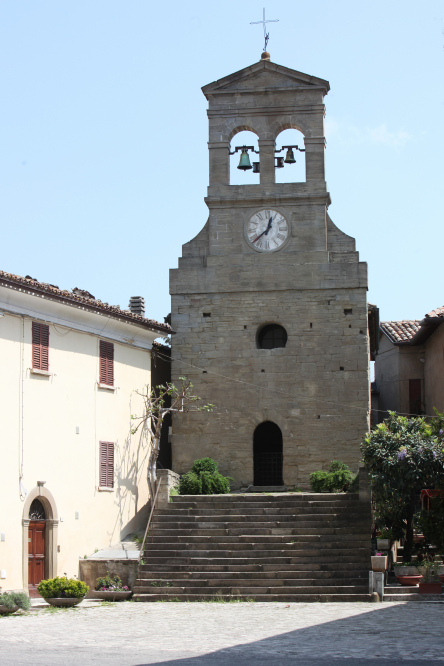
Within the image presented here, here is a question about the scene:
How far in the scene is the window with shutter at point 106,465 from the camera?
23281 millimetres

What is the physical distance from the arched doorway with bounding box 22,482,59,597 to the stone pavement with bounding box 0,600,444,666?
6.22ft

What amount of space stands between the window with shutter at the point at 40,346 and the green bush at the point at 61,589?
508 centimetres

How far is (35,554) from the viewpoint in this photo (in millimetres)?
20766

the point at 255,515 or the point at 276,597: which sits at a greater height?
the point at 255,515

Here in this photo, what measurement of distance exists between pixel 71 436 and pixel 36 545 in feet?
9.06

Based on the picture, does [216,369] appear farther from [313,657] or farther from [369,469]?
[313,657]

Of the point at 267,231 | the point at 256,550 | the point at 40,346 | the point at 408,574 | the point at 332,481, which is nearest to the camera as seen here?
the point at 408,574

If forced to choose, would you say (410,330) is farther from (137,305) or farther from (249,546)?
(249,546)

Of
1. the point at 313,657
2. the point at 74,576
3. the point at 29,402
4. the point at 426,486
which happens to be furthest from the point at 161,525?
the point at 313,657

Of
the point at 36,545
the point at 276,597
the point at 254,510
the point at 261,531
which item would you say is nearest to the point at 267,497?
the point at 254,510

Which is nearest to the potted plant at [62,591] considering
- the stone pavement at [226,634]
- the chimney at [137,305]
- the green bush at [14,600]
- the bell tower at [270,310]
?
the stone pavement at [226,634]

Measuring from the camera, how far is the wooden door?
20.5 meters

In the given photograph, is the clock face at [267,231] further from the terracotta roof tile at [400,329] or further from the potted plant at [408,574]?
the potted plant at [408,574]

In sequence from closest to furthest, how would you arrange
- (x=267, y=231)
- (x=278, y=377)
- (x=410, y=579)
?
(x=410, y=579)
(x=278, y=377)
(x=267, y=231)
